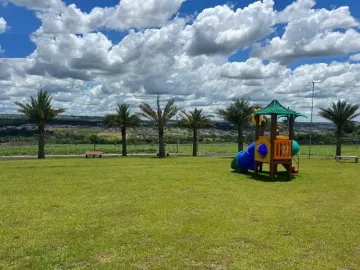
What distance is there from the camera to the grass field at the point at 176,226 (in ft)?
20.2

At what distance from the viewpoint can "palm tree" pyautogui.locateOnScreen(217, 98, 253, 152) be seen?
3975 centimetres

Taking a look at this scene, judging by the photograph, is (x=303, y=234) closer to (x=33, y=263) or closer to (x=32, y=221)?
(x=33, y=263)

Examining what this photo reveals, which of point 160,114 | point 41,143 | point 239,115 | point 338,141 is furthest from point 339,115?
point 41,143

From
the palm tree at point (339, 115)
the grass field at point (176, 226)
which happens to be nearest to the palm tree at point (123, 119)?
the palm tree at point (339, 115)

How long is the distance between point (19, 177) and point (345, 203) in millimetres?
12816

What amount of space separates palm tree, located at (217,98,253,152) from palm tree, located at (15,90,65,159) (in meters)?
17.5

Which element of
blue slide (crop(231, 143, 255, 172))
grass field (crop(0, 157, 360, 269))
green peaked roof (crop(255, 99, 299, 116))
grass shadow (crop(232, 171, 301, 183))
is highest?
green peaked roof (crop(255, 99, 299, 116))

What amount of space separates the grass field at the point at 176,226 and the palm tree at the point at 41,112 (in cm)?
2646

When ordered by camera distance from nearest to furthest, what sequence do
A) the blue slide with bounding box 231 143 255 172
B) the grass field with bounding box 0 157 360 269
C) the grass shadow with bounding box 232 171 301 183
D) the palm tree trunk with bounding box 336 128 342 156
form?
the grass field with bounding box 0 157 360 269 → the grass shadow with bounding box 232 171 301 183 → the blue slide with bounding box 231 143 255 172 → the palm tree trunk with bounding box 336 128 342 156

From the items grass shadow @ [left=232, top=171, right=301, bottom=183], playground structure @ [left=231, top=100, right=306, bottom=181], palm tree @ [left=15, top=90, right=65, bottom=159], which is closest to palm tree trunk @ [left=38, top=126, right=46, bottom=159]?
palm tree @ [left=15, top=90, right=65, bottom=159]

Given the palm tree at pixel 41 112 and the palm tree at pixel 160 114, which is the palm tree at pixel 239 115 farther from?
the palm tree at pixel 41 112

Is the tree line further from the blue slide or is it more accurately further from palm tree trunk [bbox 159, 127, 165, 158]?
the blue slide

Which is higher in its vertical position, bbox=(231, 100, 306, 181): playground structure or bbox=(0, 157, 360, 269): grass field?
bbox=(231, 100, 306, 181): playground structure

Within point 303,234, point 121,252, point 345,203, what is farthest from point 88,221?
point 345,203
